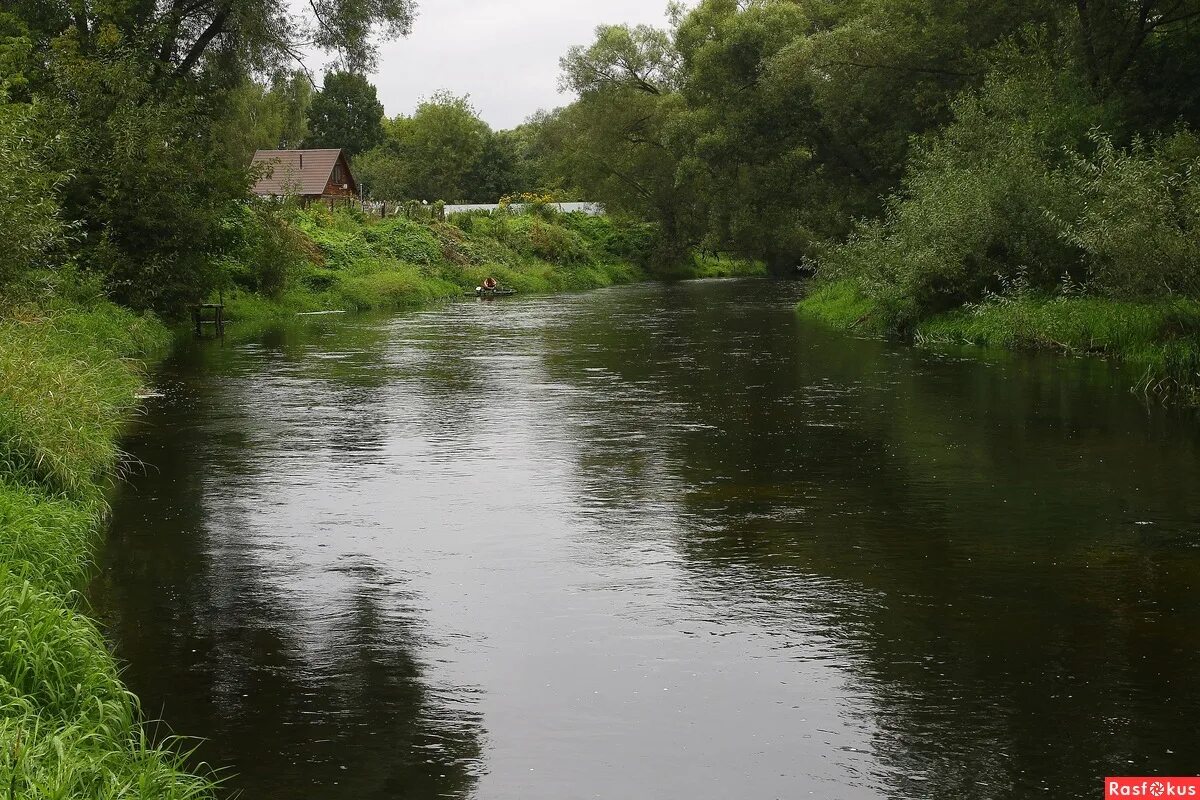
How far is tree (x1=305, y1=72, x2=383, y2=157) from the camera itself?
111 m

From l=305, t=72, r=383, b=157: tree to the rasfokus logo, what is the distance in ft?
361

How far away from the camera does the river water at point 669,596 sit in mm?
6801

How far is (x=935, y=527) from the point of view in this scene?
38.5 feet

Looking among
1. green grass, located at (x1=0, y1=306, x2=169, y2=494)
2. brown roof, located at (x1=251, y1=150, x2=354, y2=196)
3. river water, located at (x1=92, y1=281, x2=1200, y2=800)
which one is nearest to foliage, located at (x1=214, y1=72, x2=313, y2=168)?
brown roof, located at (x1=251, y1=150, x2=354, y2=196)

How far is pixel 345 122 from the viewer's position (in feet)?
367

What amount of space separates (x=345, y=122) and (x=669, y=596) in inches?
4268

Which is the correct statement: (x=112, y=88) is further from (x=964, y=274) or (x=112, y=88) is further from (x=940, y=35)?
(x=940, y=35)

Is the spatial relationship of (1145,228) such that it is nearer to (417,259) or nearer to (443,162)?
(417,259)

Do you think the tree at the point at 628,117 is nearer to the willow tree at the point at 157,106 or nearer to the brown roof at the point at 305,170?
the brown roof at the point at 305,170

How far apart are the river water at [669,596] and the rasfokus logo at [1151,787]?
14 centimetres

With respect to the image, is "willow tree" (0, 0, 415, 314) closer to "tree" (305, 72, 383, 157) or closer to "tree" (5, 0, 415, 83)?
"tree" (5, 0, 415, 83)

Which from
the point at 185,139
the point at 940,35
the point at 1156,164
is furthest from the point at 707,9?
the point at 1156,164

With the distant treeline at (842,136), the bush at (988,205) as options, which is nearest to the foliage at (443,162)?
the distant treeline at (842,136)

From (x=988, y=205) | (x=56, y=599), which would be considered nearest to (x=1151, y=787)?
(x=56, y=599)
